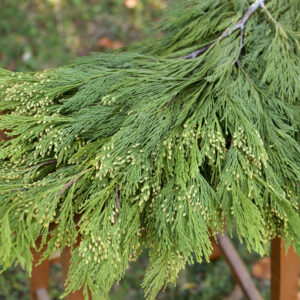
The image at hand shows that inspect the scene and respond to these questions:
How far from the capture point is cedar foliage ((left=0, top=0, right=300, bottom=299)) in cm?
75

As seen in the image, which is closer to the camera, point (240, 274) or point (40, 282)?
point (240, 274)

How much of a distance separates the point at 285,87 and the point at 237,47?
174 millimetres

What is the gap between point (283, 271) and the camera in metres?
1.17

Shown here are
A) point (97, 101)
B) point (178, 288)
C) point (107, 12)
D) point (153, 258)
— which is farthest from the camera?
point (107, 12)

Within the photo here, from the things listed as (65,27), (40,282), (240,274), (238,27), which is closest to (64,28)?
(65,27)

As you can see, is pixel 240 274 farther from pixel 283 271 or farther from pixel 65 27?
pixel 65 27

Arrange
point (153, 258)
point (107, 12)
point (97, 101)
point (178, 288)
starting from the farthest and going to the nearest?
point (107, 12) < point (178, 288) < point (97, 101) < point (153, 258)

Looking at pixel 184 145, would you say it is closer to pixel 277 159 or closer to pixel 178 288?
pixel 277 159

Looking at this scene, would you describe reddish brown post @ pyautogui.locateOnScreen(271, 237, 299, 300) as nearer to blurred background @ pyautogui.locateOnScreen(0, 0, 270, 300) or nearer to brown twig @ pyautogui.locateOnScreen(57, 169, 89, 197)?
brown twig @ pyautogui.locateOnScreen(57, 169, 89, 197)

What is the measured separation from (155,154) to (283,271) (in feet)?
2.20

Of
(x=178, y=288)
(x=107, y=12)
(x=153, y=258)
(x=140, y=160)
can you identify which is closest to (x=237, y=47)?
(x=140, y=160)

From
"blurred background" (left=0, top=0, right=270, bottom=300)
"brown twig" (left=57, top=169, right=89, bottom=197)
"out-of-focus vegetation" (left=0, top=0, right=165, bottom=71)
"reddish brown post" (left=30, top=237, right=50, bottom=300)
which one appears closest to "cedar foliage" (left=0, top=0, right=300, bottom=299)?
"brown twig" (left=57, top=169, right=89, bottom=197)

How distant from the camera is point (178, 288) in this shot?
2.00 meters

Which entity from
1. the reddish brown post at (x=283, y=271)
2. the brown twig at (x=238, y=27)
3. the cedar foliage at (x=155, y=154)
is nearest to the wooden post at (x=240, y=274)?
the reddish brown post at (x=283, y=271)
